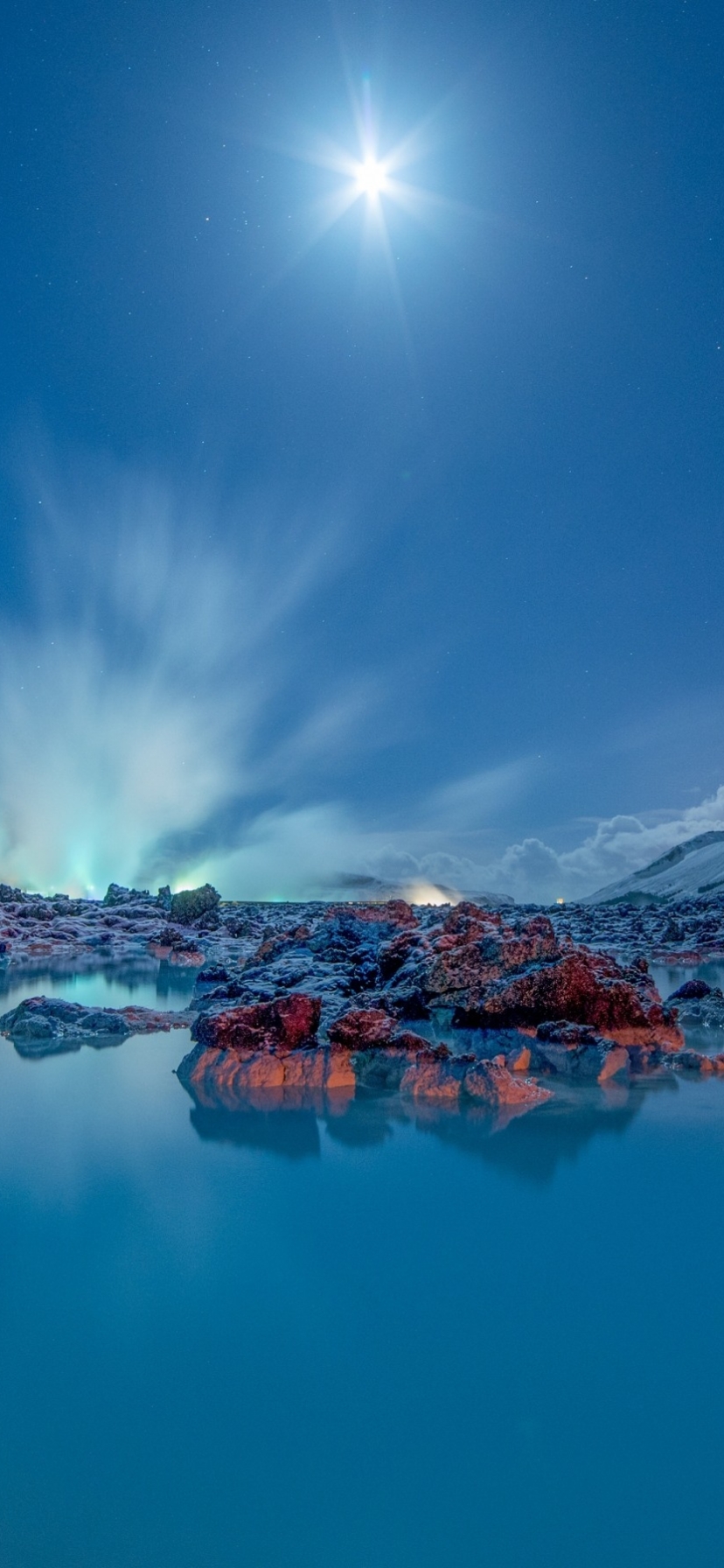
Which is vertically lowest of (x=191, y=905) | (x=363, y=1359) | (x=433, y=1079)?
(x=363, y=1359)

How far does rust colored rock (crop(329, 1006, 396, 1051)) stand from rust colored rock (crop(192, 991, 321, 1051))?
0.38 m

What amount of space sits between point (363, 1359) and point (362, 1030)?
18.5 feet

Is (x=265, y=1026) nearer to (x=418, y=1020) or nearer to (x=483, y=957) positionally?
(x=418, y=1020)

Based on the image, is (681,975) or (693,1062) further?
(681,975)

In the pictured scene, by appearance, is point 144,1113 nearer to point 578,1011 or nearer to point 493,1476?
point 493,1476

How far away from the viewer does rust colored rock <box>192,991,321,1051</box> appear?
27.8ft

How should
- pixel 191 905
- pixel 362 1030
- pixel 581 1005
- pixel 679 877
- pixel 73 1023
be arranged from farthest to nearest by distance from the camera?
1. pixel 679 877
2. pixel 191 905
3. pixel 73 1023
4. pixel 581 1005
5. pixel 362 1030

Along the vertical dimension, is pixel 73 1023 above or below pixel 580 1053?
above

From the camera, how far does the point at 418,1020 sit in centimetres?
1148

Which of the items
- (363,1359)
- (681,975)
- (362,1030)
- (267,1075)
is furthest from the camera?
(681,975)

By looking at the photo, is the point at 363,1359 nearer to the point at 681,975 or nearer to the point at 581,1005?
the point at 581,1005

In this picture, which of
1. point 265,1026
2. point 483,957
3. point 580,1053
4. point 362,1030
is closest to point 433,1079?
point 362,1030

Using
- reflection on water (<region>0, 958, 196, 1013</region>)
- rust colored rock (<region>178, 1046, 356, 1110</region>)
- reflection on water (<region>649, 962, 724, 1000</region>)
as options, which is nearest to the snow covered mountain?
reflection on water (<region>649, 962, 724, 1000</region>)

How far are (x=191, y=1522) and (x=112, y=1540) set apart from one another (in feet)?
0.83
